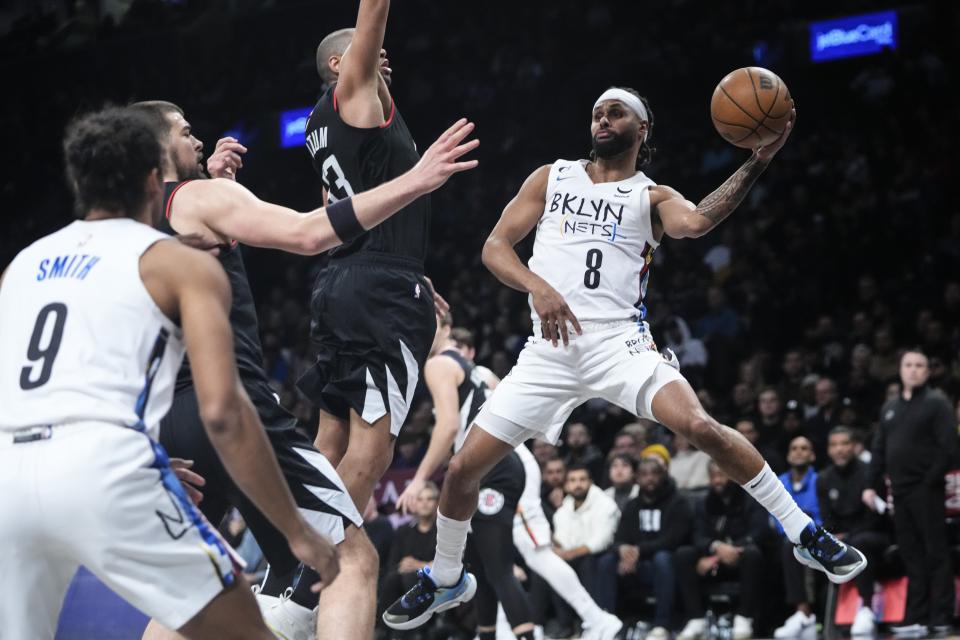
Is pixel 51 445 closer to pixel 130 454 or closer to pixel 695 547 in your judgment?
pixel 130 454

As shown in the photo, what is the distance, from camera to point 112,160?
324 cm

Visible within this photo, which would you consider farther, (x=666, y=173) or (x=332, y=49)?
(x=666, y=173)

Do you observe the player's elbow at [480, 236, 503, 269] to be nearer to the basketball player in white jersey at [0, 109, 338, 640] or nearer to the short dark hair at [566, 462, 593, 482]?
the basketball player in white jersey at [0, 109, 338, 640]

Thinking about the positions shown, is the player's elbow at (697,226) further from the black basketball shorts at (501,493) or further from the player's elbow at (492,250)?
the black basketball shorts at (501,493)

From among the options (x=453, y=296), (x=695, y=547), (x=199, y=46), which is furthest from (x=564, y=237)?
(x=199, y=46)

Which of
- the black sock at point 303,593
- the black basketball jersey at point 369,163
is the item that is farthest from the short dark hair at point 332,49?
the black sock at point 303,593

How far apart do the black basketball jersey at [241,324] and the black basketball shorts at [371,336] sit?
720mm

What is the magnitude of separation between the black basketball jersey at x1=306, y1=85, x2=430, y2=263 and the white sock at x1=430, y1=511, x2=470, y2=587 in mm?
1424

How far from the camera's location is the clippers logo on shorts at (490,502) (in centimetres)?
855

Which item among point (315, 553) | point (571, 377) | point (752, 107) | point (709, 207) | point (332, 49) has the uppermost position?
point (332, 49)

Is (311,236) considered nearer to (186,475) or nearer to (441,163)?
(441,163)

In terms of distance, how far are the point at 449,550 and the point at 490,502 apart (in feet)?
7.86

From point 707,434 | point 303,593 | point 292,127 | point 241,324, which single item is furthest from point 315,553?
point 292,127

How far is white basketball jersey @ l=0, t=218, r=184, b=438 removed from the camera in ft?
9.94
